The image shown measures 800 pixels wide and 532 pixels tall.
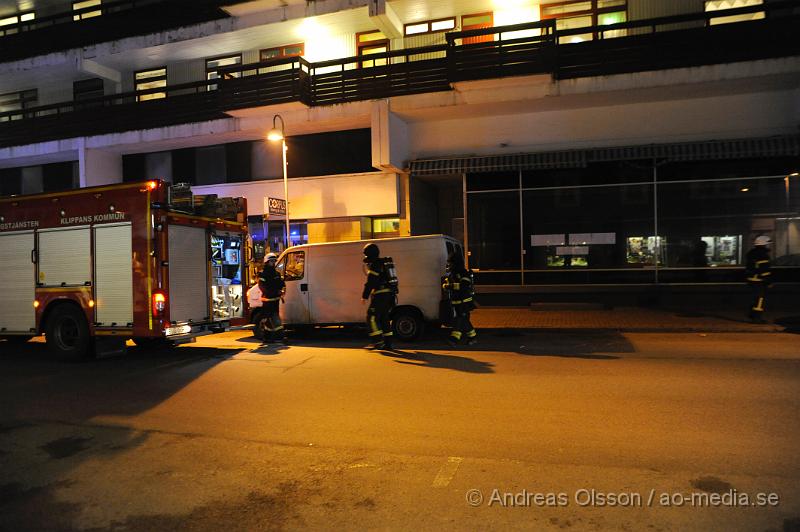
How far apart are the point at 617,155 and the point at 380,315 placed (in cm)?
897

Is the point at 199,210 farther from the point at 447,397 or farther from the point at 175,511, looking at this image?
the point at 175,511

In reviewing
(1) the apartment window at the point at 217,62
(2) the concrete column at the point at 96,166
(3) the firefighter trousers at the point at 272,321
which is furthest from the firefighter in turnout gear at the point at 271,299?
(2) the concrete column at the point at 96,166

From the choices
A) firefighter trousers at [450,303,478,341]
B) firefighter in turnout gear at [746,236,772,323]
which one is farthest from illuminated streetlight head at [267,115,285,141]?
firefighter in turnout gear at [746,236,772,323]

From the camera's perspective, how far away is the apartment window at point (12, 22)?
2131cm

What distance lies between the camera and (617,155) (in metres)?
15.1

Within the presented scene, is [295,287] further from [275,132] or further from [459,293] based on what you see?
[275,132]

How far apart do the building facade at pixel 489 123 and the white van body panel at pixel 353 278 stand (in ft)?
16.4

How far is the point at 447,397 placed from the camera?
21.7ft

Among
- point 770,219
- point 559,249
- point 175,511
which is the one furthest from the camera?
point 559,249

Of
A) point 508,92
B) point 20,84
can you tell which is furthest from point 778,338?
point 20,84

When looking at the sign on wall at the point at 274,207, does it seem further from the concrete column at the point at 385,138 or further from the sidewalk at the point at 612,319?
the sidewalk at the point at 612,319

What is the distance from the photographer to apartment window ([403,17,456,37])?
56.3 feet

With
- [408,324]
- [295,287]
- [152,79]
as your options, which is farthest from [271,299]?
[152,79]

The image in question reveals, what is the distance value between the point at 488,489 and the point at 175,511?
2231mm
